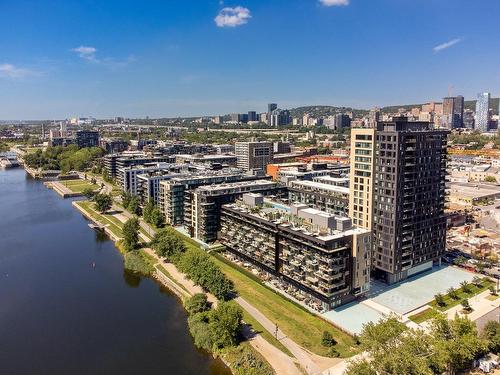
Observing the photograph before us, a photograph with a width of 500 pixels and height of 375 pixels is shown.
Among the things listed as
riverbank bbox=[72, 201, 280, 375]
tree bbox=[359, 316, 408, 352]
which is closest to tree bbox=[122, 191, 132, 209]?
riverbank bbox=[72, 201, 280, 375]

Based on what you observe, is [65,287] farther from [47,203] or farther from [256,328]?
[47,203]

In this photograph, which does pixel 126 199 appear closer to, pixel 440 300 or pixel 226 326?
pixel 226 326

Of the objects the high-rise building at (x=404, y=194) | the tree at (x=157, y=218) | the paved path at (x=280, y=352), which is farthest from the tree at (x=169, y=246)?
the high-rise building at (x=404, y=194)

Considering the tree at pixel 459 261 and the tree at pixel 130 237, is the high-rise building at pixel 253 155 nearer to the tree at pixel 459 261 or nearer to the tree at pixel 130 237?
the tree at pixel 130 237

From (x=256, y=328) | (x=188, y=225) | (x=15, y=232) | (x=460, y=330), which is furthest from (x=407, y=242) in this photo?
(x=15, y=232)

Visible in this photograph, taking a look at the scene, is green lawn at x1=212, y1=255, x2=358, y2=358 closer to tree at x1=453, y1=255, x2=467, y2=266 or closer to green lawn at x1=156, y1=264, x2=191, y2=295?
green lawn at x1=156, y1=264, x2=191, y2=295
